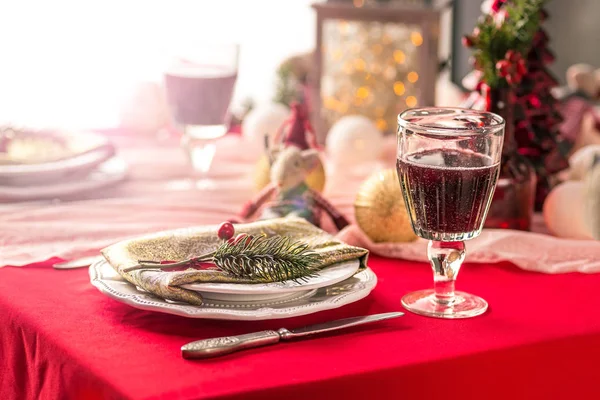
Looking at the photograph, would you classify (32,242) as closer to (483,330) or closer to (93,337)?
(93,337)

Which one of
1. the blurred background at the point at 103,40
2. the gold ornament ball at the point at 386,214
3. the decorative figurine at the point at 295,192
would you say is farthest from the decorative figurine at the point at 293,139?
the blurred background at the point at 103,40

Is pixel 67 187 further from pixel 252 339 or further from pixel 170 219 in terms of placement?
pixel 252 339

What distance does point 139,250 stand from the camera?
0.96 metres

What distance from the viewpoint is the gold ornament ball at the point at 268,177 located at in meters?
1.30

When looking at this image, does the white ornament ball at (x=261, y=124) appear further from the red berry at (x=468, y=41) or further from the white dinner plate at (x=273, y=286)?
the white dinner plate at (x=273, y=286)

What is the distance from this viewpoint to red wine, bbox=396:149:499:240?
89 centimetres

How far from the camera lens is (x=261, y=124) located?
6.30ft

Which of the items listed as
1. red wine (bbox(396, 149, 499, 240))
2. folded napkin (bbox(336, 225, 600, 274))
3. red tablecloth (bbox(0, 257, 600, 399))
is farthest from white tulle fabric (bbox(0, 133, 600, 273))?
red wine (bbox(396, 149, 499, 240))

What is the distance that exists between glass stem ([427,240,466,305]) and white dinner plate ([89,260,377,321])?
3.0 inches

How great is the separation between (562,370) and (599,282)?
9.7 inches

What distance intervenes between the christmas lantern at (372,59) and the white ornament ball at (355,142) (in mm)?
142

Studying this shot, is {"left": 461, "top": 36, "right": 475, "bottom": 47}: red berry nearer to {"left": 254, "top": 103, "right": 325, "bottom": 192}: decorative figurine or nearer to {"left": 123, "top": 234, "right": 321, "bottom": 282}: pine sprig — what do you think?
{"left": 254, "top": 103, "right": 325, "bottom": 192}: decorative figurine

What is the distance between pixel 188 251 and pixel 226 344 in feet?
0.79

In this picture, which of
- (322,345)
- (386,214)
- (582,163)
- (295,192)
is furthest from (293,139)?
(322,345)
